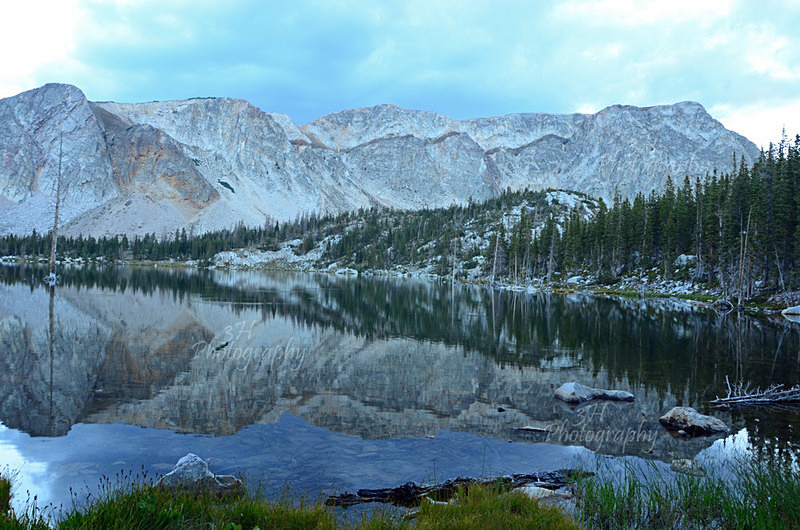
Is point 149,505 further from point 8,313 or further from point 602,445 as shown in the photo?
point 8,313

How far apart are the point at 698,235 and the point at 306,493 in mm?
89634

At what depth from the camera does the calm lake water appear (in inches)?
478

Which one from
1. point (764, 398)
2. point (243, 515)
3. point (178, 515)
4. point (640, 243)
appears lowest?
point (764, 398)

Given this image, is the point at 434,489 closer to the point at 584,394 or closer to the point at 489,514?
the point at 489,514

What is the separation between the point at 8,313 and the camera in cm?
3391

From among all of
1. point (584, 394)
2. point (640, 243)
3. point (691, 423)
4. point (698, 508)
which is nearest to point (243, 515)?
point (698, 508)

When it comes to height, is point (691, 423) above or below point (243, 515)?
below

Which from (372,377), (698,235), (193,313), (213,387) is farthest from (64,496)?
(698,235)

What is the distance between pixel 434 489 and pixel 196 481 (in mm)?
4884

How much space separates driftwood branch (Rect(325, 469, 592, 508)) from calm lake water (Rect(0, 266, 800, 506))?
0.51 metres

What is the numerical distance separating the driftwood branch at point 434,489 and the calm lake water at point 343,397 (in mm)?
508

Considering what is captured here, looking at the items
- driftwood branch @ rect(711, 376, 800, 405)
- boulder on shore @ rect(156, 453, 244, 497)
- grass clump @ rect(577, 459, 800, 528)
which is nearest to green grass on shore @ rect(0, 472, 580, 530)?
boulder on shore @ rect(156, 453, 244, 497)

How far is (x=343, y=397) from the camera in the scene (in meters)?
18.2

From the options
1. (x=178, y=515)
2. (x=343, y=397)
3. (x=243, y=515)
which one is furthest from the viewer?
(x=343, y=397)
